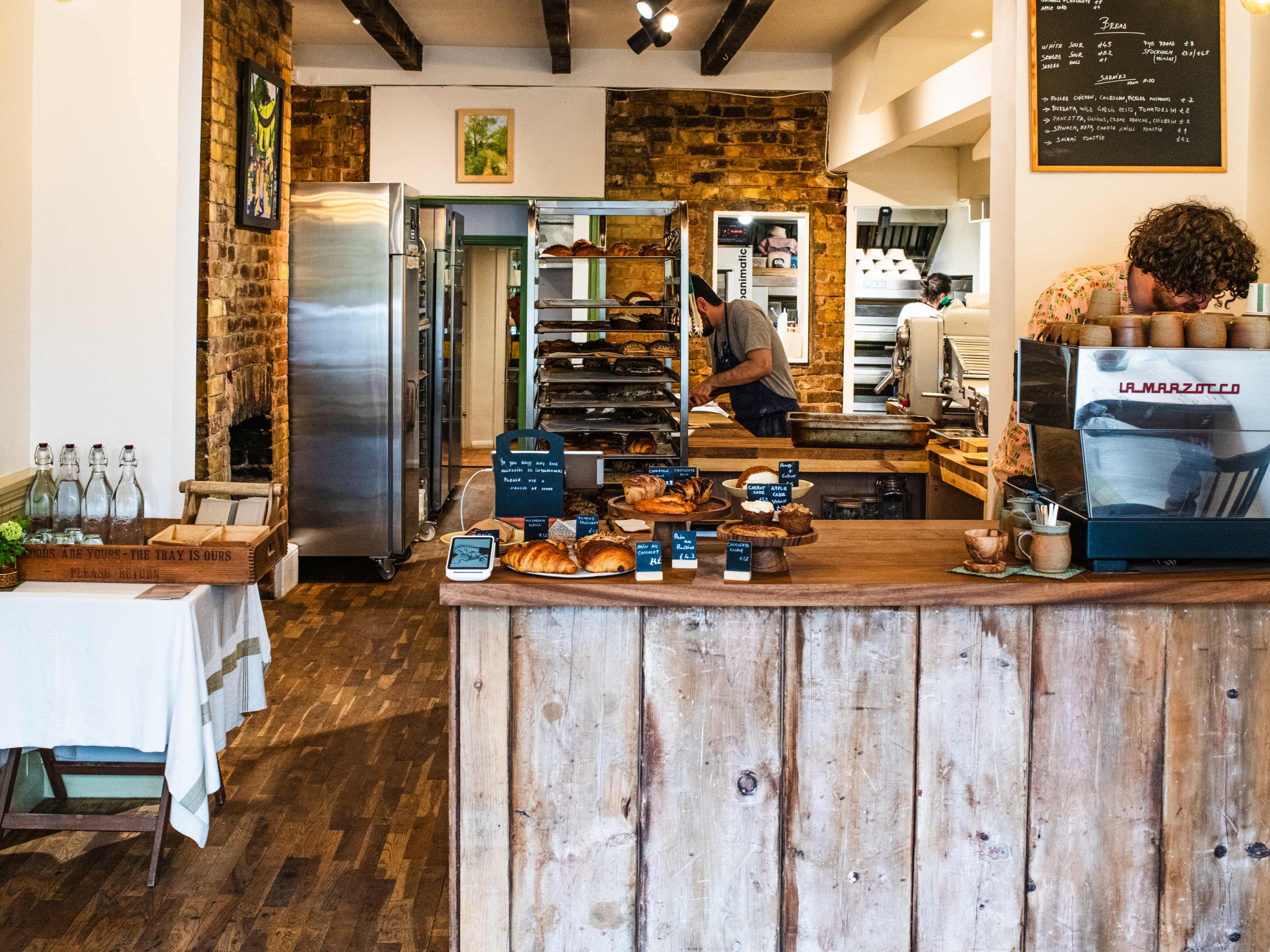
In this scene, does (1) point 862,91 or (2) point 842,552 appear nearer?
(2) point 842,552

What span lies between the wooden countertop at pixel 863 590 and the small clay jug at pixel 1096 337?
482 mm

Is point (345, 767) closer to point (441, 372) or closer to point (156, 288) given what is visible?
point (156, 288)

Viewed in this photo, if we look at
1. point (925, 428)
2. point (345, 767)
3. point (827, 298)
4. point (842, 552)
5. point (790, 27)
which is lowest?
point (345, 767)

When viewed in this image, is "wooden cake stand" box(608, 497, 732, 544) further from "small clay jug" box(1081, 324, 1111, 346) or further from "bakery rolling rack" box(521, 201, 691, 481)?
"bakery rolling rack" box(521, 201, 691, 481)

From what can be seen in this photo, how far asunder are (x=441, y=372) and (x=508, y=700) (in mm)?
5859

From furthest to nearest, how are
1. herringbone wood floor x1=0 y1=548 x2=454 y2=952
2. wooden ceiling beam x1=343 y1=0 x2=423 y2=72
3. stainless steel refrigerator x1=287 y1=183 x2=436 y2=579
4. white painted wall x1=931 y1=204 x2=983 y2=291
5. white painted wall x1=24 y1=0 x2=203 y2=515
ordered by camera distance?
white painted wall x1=931 y1=204 x2=983 y2=291 < wooden ceiling beam x1=343 y1=0 x2=423 y2=72 < stainless steel refrigerator x1=287 y1=183 x2=436 y2=579 < white painted wall x1=24 y1=0 x2=203 y2=515 < herringbone wood floor x1=0 y1=548 x2=454 y2=952

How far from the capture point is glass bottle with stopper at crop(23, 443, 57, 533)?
11.3 feet

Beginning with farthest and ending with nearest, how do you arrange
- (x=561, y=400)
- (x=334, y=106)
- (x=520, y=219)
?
(x=520, y=219) → (x=334, y=106) → (x=561, y=400)

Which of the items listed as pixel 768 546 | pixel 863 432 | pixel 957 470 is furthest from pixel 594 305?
pixel 768 546

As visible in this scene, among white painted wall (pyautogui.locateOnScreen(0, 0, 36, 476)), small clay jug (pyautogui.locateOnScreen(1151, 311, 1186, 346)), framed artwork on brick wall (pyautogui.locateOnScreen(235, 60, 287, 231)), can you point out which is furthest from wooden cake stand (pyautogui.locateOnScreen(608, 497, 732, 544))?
framed artwork on brick wall (pyautogui.locateOnScreen(235, 60, 287, 231))

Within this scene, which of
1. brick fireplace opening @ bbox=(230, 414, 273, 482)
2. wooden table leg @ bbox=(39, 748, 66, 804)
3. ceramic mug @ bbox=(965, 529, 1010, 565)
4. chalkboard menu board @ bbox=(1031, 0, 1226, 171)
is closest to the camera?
ceramic mug @ bbox=(965, 529, 1010, 565)

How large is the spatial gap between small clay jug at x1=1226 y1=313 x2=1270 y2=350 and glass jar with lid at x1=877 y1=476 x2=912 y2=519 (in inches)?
116

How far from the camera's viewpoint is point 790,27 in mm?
7906

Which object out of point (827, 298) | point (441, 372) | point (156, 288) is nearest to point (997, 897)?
point (156, 288)
